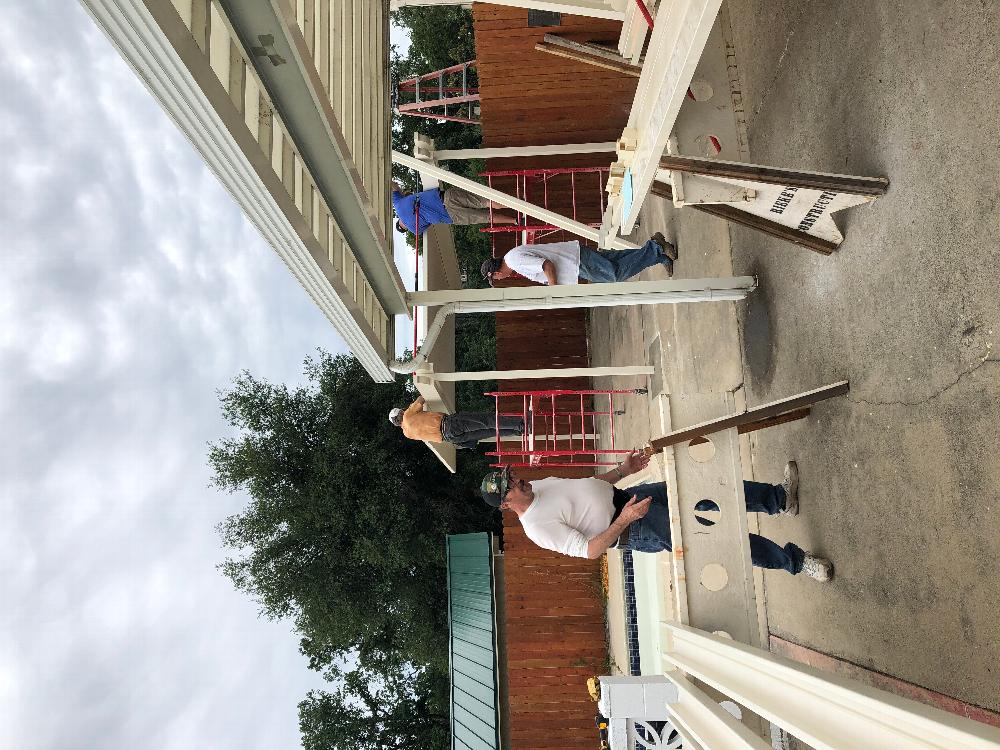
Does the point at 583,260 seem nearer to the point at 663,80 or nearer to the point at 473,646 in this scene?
the point at 663,80

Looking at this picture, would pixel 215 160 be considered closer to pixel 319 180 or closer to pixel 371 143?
pixel 319 180

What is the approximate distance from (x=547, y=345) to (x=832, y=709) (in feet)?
30.6

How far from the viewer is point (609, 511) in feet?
13.3

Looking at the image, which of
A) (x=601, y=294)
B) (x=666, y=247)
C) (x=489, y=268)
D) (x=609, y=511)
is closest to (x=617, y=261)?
(x=666, y=247)

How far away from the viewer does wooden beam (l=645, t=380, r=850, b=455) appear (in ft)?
10.9

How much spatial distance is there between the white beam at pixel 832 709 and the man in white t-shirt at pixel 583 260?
4.12 meters

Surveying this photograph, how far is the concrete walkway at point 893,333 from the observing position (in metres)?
2.61

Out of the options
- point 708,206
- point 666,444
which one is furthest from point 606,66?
point 666,444

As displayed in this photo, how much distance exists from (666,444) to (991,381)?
4.48 feet

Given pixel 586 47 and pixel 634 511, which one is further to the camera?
pixel 586 47

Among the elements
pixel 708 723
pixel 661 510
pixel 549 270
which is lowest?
pixel 708 723

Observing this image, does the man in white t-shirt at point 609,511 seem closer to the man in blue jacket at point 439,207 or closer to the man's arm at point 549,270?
the man's arm at point 549,270

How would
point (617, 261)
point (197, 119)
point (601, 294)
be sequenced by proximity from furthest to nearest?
point (617, 261)
point (601, 294)
point (197, 119)

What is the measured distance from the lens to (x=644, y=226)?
321 inches
